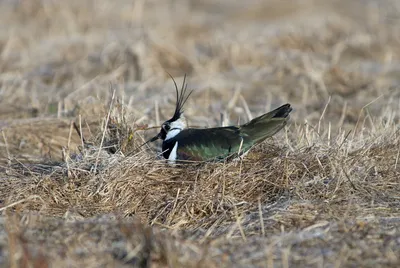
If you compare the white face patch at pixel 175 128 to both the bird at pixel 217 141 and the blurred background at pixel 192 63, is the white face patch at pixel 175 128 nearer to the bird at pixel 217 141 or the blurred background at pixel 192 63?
the bird at pixel 217 141

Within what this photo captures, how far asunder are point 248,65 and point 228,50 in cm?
39

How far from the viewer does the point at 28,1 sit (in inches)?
510

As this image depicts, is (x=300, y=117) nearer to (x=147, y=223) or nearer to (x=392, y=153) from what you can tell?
(x=392, y=153)

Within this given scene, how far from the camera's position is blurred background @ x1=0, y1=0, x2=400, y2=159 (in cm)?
745

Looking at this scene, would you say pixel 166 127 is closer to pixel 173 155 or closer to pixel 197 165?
pixel 173 155

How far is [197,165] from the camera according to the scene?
5.32 meters

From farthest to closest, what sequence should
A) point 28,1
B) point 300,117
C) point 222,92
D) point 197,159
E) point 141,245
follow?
1. point 28,1
2. point 222,92
3. point 300,117
4. point 197,159
5. point 141,245

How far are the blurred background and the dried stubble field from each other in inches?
1.2

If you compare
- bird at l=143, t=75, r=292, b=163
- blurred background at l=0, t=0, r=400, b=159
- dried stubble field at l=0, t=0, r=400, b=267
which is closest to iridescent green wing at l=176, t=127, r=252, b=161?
bird at l=143, t=75, r=292, b=163

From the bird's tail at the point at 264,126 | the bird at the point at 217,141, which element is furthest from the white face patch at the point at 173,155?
the bird's tail at the point at 264,126

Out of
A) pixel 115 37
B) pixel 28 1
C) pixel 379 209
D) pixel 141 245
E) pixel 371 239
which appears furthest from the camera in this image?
pixel 28 1

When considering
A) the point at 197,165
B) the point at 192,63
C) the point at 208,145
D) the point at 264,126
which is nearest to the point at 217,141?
the point at 208,145

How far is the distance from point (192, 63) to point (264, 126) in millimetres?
4739

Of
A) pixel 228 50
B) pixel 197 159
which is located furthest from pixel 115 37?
pixel 197 159
